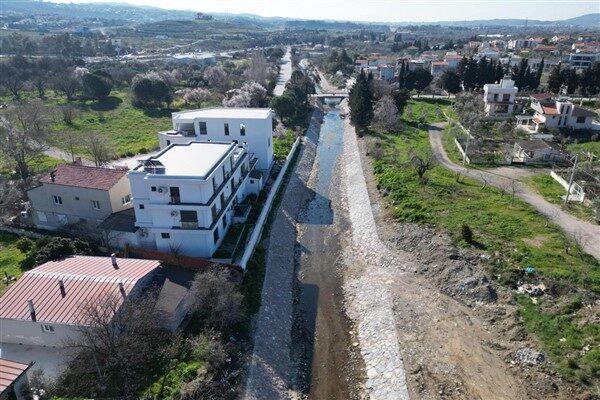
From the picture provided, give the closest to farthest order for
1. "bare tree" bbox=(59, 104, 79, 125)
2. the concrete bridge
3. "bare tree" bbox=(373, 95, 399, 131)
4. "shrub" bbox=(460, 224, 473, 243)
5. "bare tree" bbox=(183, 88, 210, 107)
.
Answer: "shrub" bbox=(460, 224, 473, 243) < "bare tree" bbox=(373, 95, 399, 131) < "bare tree" bbox=(59, 104, 79, 125) < "bare tree" bbox=(183, 88, 210, 107) < the concrete bridge

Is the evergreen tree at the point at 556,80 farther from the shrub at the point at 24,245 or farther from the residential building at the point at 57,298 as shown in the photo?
the shrub at the point at 24,245

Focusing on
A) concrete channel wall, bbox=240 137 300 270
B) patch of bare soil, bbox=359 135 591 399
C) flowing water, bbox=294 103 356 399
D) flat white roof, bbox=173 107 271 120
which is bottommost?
flowing water, bbox=294 103 356 399

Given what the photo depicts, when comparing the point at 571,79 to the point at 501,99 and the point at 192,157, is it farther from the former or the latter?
the point at 192,157

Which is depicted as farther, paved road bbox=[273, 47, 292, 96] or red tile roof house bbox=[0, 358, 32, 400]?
paved road bbox=[273, 47, 292, 96]

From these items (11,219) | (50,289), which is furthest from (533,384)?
(11,219)

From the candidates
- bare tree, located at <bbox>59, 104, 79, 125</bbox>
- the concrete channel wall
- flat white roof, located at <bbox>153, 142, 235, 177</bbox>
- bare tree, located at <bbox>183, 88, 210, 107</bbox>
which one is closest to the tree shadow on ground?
bare tree, located at <bbox>183, 88, 210, 107</bbox>

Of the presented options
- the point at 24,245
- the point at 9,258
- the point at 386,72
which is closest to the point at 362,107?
the point at 24,245

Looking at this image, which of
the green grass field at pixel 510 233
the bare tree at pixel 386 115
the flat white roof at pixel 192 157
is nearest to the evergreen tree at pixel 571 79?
the bare tree at pixel 386 115

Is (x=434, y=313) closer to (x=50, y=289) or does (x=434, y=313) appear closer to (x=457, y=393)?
(x=457, y=393)

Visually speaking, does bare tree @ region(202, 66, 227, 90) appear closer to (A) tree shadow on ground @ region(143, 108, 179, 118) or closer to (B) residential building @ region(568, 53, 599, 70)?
(A) tree shadow on ground @ region(143, 108, 179, 118)
